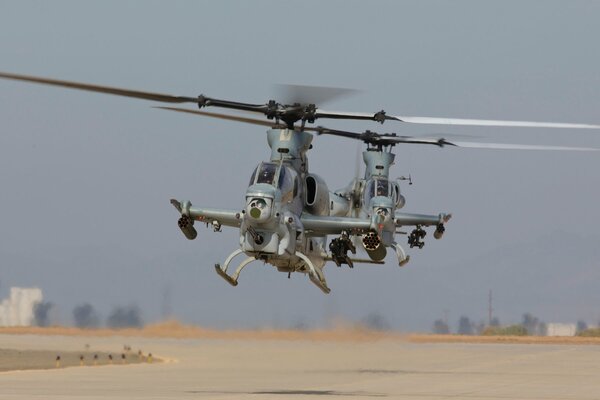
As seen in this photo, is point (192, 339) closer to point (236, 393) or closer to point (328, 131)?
point (328, 131)

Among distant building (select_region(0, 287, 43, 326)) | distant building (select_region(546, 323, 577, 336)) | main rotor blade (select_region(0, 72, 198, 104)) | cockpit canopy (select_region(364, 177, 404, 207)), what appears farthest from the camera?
distant building (select_region(546, 323, 577, 336))

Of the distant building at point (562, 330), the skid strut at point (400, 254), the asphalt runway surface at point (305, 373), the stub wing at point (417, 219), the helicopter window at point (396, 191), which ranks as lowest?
the asphalt runway surface at point (305, 373)

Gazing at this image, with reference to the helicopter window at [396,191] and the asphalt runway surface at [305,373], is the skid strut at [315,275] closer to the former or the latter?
the asphalt runway surface at [305,373]

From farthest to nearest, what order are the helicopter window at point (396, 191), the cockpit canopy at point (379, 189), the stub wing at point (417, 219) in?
the helicopter window at point (396, 191)
the cockpit canopy at point (379, 189)
the stub wing at point (417, 219)

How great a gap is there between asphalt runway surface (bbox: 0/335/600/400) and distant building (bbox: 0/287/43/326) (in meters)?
2.57

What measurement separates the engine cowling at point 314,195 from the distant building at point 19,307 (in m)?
40.6

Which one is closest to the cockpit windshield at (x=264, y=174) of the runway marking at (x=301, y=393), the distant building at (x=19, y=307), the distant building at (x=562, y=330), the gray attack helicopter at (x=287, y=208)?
the gray attack helicopter at (x=287, y=208)

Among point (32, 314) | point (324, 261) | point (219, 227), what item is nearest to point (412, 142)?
point (324, 261)

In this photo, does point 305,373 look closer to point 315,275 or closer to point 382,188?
point 382,188

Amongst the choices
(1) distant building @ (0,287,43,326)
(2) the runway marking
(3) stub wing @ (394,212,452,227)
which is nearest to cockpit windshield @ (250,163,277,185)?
(2) the runway marking

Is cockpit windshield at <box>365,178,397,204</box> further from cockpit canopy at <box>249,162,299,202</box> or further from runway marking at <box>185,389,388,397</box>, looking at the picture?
cockpit canopy at <box>249,162,299,202</box>

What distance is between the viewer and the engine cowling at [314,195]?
42.4 m

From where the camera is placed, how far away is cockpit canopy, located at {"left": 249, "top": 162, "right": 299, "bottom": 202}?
128ft

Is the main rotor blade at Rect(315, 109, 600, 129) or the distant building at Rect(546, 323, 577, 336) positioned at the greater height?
the distant building at Rect(546, 323, 577, 336)
